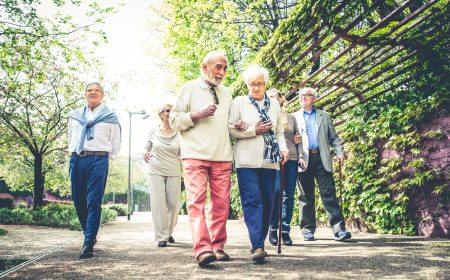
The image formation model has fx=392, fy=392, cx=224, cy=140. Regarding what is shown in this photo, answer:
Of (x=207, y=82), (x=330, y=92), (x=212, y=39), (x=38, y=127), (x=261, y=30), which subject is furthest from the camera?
(x=38, y=127)

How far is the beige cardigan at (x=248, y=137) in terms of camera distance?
3844mm

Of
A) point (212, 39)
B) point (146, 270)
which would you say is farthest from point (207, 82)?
point (212, 39)

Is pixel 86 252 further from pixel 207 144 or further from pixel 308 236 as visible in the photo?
pixel 308 236

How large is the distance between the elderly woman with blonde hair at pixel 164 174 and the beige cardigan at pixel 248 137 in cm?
189

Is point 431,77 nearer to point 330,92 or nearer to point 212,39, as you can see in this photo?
point 330,92

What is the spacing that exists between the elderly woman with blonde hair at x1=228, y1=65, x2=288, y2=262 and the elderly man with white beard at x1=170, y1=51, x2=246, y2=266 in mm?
113

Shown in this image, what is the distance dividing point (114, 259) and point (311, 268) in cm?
206

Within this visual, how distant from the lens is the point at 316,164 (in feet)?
18.0

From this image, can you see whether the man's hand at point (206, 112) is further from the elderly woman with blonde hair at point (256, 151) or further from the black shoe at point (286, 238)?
the black shoe at point (286, 238)

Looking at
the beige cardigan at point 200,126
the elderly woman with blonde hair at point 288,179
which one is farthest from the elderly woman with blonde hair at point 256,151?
the elderly woman with blonde hair at point 288,179

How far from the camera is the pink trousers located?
12.1 ft

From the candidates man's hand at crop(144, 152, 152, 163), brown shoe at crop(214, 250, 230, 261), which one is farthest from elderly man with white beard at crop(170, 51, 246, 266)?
man's hand at crop(144, 152, 152, 163)

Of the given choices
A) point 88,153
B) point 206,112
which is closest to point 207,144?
point 206,112

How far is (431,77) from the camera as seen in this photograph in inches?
226
